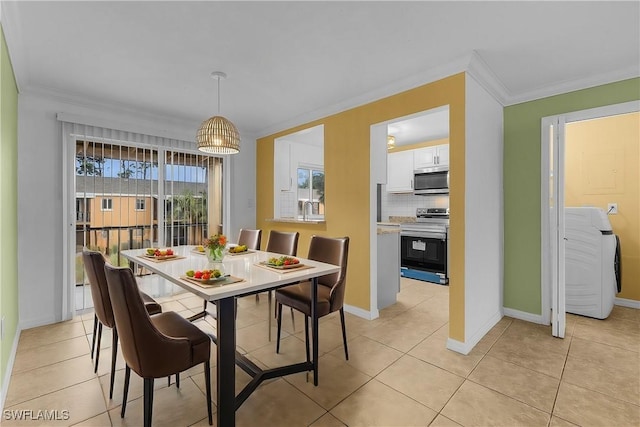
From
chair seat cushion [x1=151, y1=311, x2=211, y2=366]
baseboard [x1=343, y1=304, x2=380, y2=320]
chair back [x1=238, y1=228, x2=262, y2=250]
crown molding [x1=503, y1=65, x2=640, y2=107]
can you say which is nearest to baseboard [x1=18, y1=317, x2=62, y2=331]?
chair back [x1=238, y1=228, x2=262, y2=250]

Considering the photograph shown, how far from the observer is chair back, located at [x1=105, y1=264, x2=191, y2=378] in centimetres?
134

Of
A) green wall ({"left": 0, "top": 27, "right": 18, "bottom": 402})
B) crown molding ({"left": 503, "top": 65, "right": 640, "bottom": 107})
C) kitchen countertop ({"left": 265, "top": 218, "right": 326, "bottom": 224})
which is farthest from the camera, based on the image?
kitchen countertop ({"left": 265, "top": 218, "right": 326, "bottom": 224})

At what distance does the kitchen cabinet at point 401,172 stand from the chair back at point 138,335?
4.61 m

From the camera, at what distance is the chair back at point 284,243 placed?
2982 mm

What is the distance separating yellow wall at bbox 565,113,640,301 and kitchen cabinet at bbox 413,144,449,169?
154 centimetres

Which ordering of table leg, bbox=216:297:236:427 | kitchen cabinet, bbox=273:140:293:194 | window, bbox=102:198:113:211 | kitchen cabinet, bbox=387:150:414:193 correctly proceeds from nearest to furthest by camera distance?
table leg, bbox=216:297:236:427 → window, bbox=102:198:113:211 → kitchen cabinet, bbox=273:140:293:194 → kitchen cabinet, bbox=387:150:414:193

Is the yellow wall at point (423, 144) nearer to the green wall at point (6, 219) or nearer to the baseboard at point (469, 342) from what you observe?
the baseboard at point (469, 342)

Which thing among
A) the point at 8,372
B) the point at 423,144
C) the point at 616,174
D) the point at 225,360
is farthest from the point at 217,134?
the point at 616,174

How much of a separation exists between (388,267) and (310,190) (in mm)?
2623

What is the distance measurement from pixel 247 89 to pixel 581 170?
412cm

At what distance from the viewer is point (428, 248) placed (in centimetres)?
468

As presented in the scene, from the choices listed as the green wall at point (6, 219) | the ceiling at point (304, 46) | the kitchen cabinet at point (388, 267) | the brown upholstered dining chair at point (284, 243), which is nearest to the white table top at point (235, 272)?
the brown upholstered dining chair at point (284, 243)

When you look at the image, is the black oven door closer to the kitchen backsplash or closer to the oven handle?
the oven handle

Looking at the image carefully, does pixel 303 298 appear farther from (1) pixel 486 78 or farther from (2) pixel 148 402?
(1) pixel 486 78
